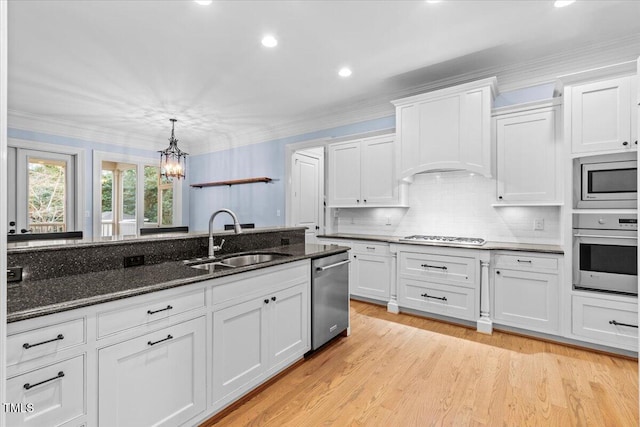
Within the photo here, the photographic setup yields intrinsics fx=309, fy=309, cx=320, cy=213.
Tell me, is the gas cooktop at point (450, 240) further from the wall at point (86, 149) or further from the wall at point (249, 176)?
the wall at point (86, 149)

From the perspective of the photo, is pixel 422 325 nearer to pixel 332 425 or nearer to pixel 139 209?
pixel 332 425

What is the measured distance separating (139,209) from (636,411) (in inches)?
290

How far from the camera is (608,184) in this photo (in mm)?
2615

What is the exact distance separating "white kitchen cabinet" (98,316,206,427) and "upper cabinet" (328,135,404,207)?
9.68 feet

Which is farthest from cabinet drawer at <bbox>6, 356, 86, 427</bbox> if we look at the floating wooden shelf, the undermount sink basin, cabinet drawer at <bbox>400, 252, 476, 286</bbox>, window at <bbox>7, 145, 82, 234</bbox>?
window at <bbox>7, 145, 82, 234</bbox>

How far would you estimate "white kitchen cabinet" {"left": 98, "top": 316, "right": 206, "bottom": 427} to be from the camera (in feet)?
4.28

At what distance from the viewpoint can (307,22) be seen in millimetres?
2568

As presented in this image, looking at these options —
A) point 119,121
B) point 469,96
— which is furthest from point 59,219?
point 469,96

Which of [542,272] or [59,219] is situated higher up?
[59,219]

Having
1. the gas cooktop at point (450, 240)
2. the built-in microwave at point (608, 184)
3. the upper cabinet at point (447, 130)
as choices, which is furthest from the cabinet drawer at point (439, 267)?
the built-in microwave at point (608, 184)

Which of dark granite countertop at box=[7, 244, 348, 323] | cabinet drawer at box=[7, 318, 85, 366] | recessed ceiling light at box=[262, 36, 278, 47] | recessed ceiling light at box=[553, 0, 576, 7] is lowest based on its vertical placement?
cabinet drawer at box=[7, 318, 85, 366]

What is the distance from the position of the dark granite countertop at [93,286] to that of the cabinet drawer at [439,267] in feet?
6.86

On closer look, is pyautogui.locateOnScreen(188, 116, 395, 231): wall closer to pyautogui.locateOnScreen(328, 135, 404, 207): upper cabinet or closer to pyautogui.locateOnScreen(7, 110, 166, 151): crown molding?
pyautogui.locateOnScreen(328, 135, 404, 207): upper cabinet

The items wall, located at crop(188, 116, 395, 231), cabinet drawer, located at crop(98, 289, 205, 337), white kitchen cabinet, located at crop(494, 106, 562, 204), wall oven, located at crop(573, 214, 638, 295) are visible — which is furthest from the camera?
wall, located at crop(188, 116, 395, 231)
